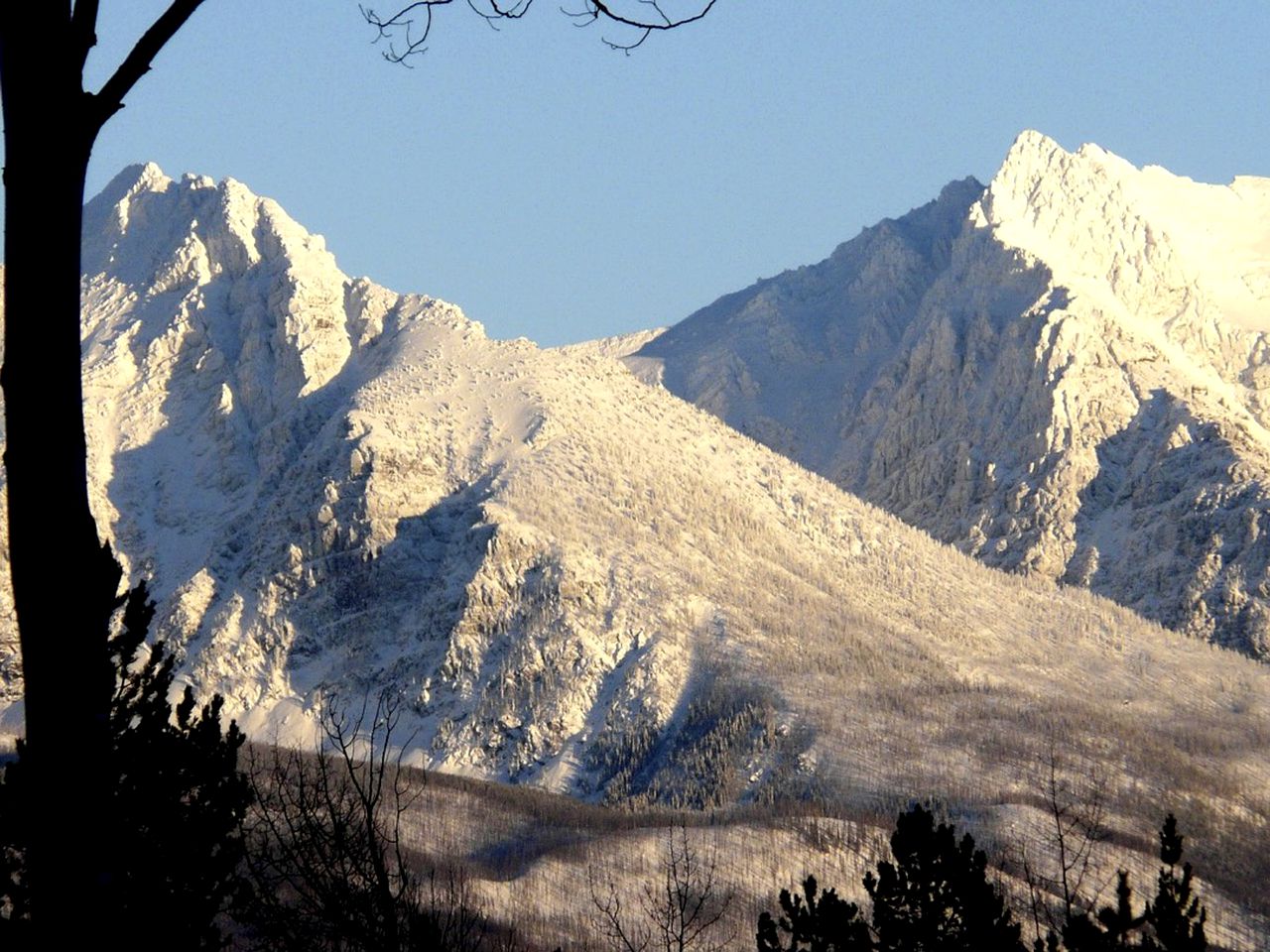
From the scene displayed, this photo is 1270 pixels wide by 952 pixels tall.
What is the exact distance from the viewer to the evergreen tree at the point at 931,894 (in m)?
45.2

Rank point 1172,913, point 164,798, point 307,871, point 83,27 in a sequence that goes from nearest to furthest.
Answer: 1. point 83,27
2. point 307,871
3. point 164,798
4. point 1172,913

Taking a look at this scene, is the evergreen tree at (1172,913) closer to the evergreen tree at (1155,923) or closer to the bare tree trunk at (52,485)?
the evergreen tree at (1155,923)

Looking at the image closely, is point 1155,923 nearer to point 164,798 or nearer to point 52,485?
point 164,798

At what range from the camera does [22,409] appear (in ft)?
31.0

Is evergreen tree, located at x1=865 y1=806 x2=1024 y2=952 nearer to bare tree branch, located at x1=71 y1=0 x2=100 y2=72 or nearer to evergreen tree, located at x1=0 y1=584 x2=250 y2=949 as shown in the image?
evergreen tree, located at x1=0 y1=584 x2=250 y2=949

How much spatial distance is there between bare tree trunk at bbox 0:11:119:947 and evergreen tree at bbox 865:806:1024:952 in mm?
36643

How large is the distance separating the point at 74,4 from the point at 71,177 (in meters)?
0.92

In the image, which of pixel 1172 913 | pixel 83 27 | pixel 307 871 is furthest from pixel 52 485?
pixel 1172 913

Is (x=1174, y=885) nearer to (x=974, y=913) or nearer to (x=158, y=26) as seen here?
(x=974, y=913)

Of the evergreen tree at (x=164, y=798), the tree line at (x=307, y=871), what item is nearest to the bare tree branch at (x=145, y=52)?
the tree line at (x=307, y=871)

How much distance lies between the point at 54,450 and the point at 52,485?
6.9 inches

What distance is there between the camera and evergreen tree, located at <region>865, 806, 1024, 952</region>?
45156 millimetres

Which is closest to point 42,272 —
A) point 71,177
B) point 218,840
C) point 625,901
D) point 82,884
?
point 71,177

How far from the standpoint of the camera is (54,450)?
31.2ft
